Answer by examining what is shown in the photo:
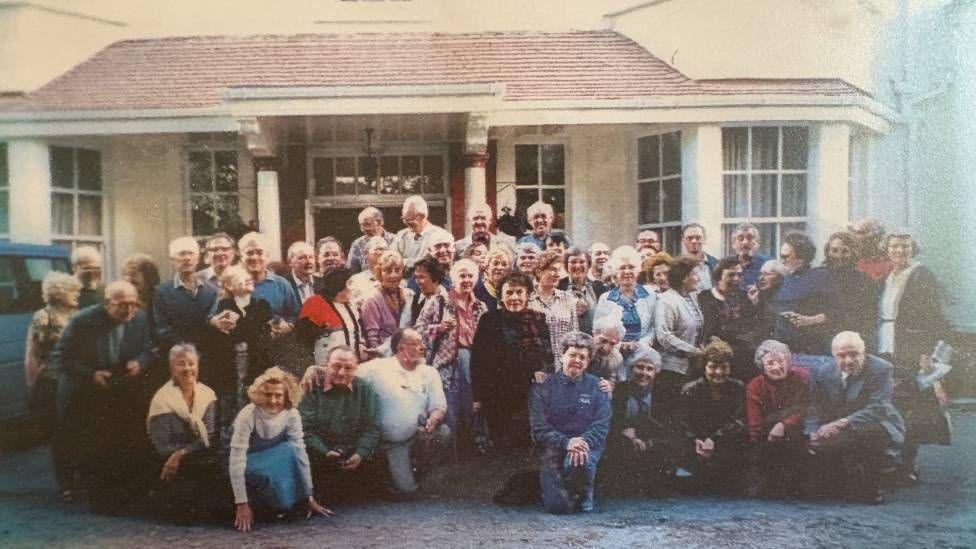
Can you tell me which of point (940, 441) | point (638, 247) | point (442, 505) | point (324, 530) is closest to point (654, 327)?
point (638, 247)

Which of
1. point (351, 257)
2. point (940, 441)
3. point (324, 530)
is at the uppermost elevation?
point (351, 257)

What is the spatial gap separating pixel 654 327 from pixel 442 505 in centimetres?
142

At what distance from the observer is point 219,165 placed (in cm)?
384

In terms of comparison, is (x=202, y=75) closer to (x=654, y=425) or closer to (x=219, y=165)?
(x=219, y=165)

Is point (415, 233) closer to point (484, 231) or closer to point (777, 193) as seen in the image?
point (484, 231)

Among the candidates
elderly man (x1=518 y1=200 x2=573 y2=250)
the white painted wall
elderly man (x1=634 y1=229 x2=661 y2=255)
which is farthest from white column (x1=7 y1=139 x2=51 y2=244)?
elderly man (x1=634 y1=229 x2=661 y2=255)

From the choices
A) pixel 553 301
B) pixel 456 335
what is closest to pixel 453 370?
pixel 456 335

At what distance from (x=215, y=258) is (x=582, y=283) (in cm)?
191

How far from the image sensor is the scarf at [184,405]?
144 inches

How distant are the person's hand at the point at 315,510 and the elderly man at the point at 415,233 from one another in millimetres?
Result: 1270

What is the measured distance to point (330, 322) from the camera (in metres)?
3.75

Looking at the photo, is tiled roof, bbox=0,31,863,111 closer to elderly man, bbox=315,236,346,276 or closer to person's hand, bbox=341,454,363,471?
elderly man, bbox=315,236,346,276

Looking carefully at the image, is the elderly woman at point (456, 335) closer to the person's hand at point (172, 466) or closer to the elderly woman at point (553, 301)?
the elderly woman at point (553, 301)

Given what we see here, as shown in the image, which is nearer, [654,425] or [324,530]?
[324,530]
